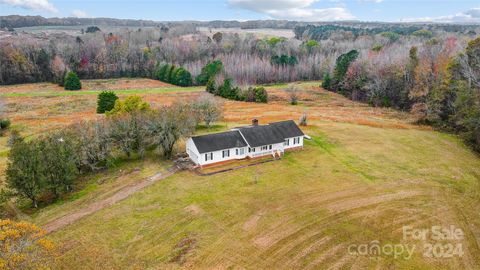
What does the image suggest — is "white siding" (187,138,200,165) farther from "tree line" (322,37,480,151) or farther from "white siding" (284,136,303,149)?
"tree line" (322,37,480,151)

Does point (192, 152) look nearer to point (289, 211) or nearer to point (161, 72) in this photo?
point (289, 211)

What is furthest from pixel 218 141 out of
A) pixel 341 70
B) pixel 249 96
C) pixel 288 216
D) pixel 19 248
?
pixel 341 70

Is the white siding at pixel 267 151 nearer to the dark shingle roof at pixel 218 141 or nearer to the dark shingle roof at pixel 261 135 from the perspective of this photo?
the dark shingle roof at pixel 261 135

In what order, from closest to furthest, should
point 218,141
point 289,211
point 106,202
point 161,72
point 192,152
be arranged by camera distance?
point 289,211
point 106,202
point 218,141
point 192,152
point 161,72

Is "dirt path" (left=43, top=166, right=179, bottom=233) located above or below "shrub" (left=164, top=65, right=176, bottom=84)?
Result: below

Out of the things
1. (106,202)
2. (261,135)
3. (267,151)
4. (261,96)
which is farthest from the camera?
(261,96)

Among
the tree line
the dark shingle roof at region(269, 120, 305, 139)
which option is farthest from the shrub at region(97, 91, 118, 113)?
the tree line
